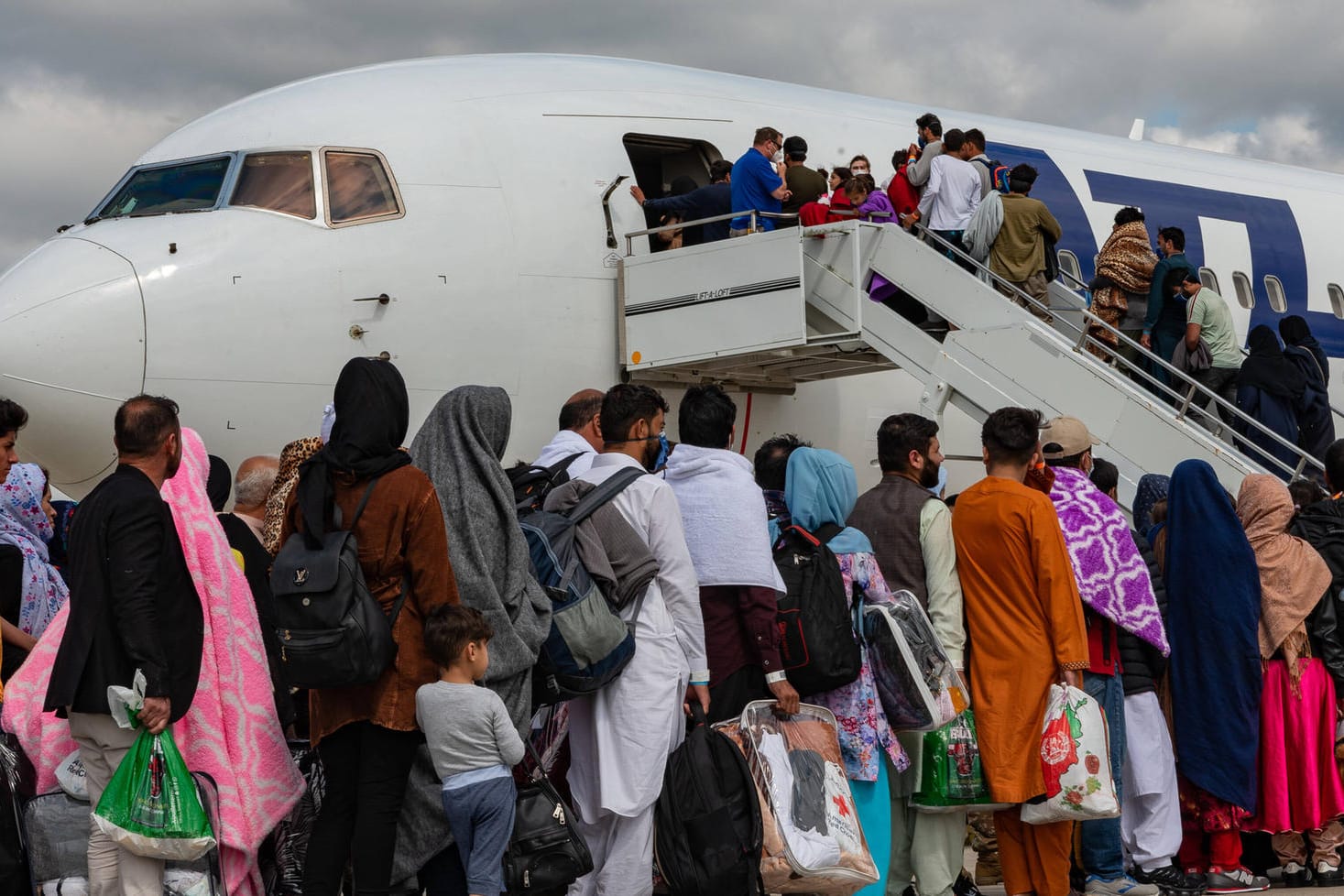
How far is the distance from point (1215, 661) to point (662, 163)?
5999mm

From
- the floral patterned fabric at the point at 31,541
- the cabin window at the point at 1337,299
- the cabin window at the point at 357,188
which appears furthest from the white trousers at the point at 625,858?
the cabin window at the point at 1337,299

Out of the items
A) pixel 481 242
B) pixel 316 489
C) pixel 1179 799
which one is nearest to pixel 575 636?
pixel 316 489

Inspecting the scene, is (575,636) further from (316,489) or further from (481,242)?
(481,242)

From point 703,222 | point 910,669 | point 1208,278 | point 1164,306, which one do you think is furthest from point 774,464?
point 1208,278

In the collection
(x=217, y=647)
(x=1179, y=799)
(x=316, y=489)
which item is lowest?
(x=1179, y=799)

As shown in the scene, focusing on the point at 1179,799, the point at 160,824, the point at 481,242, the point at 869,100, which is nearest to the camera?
the point at 160,824

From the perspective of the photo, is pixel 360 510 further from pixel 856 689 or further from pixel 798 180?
pixel 798 180

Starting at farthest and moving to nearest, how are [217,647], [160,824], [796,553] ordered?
[796,553] < [217,647] < [160,824]

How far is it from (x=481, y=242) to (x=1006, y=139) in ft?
18.1

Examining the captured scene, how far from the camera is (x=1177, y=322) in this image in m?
11.1

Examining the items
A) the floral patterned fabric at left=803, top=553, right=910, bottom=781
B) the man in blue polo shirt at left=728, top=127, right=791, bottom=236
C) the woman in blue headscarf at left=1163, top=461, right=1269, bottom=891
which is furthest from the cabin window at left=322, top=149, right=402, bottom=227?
the woman in blue headscarf at left=1163, top=461, right=1269, bottom=891

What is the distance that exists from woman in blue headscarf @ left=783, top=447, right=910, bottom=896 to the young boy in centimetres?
159

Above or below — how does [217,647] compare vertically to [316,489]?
below

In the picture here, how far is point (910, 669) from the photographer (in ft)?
20.0
